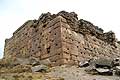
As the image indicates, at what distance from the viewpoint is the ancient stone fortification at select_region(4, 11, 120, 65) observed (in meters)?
19.3

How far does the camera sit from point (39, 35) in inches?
880

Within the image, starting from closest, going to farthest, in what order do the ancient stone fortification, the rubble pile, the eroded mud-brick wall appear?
the rubble pile < the ancient stone fortification < the eroded mud-brick wall

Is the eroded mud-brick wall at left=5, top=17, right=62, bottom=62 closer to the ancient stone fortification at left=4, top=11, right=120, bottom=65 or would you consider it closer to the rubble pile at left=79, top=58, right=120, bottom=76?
the ancient stone fortification at left=4, top=11, right=120, bottom=65

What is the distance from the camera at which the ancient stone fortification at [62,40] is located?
761 inches

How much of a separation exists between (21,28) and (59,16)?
26.3 feet

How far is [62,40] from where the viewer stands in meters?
19.1

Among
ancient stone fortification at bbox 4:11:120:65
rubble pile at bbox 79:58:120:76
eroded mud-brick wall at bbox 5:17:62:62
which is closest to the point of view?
rubble pile at bbox 79:58:120:76

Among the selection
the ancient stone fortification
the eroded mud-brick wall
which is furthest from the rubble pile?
the eroded mud-brick wall

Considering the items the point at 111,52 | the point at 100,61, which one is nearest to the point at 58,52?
the point at 100,61

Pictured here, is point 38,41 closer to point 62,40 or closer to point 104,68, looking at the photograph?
point 62,40

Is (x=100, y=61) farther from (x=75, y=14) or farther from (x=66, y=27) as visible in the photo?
(x=75, y=14)

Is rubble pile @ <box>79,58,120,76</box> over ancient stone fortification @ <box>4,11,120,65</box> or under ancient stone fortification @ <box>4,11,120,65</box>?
under

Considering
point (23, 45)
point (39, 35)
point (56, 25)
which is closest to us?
point (56, 25)

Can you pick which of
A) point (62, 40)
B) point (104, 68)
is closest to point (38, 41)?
point (62, 40)
